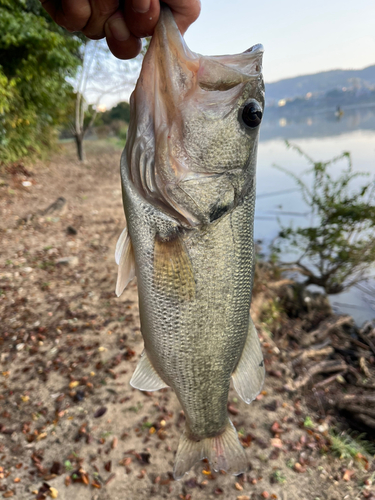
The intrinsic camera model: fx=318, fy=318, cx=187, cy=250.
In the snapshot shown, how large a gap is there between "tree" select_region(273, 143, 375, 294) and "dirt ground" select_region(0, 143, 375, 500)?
2.80m

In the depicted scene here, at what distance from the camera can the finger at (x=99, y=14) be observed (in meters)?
1.27

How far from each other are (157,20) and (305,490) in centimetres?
368

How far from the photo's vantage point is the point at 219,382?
1.64 metres

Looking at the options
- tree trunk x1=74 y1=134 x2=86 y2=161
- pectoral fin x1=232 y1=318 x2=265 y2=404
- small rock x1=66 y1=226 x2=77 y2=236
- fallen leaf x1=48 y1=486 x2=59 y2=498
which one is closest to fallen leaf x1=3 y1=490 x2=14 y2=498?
fallen leaf x1=48 y1=486 x2=59 y2=498

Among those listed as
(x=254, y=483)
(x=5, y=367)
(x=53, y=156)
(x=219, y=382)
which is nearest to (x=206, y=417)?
(x=219, y=382)

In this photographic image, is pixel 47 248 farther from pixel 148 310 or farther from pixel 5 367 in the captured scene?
pixel 148 310

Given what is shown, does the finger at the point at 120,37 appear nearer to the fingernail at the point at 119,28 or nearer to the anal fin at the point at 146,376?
the fingernail at the point at 119,28

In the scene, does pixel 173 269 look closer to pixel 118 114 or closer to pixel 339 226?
pixel 339 226

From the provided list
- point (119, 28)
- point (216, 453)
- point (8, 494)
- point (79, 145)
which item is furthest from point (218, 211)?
point (79, 145)

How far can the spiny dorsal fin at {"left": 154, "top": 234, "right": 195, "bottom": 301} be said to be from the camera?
4.41ft

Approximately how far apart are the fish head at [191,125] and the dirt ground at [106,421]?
104 inches

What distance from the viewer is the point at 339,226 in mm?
6094

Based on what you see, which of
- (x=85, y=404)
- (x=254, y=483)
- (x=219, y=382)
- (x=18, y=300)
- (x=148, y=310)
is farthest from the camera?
(x=18, y=300)

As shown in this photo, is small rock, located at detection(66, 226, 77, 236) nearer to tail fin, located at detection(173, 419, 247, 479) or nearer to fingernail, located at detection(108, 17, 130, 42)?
tail fin, located at detection(173, 419, 247, 479)
